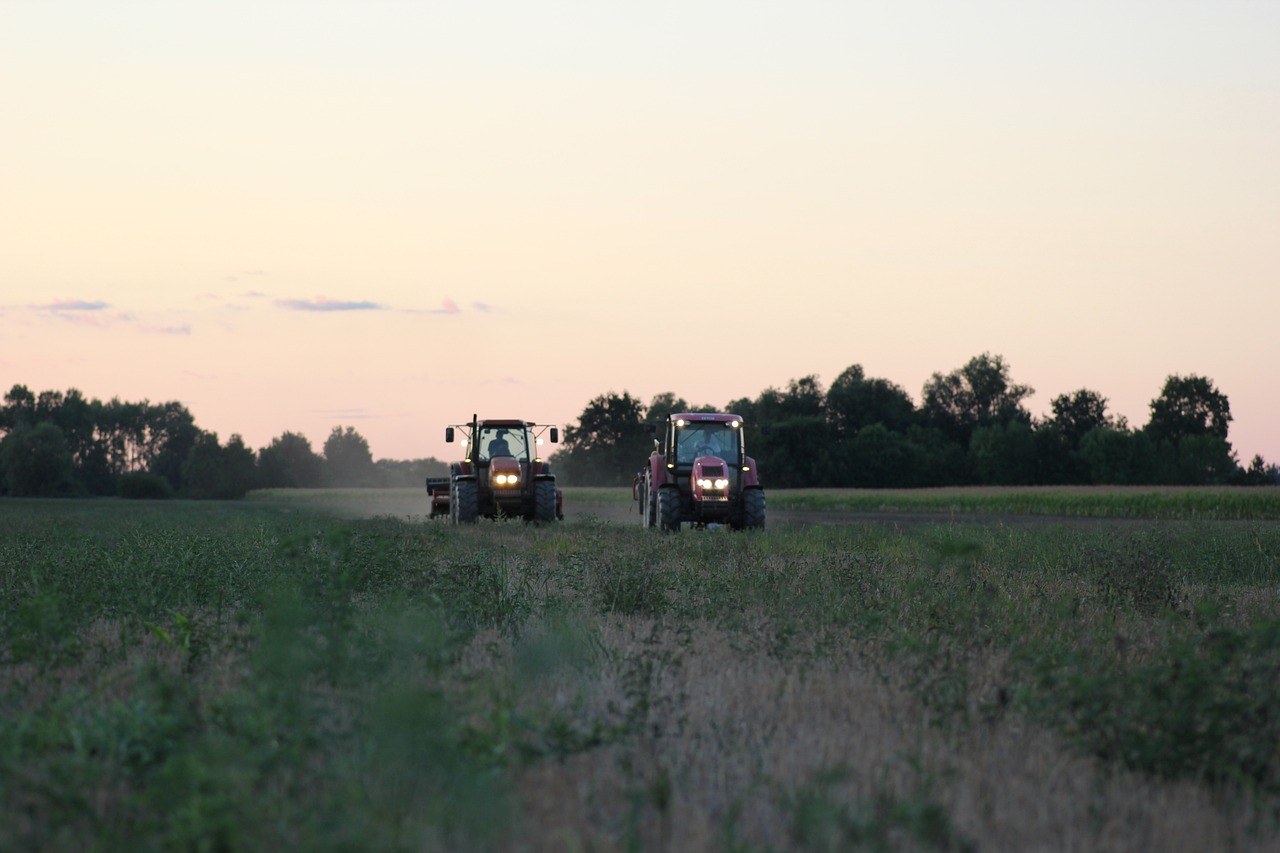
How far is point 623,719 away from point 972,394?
120 m

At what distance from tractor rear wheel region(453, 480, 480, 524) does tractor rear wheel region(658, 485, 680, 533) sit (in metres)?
5.05

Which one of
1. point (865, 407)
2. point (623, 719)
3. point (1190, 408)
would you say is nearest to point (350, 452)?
point (865, 407)

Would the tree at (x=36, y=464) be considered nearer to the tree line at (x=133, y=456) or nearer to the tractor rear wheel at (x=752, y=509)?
the tree line at (x=133, y=456)

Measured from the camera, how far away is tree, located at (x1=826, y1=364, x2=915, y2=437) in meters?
114

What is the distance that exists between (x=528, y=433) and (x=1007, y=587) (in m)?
17.4

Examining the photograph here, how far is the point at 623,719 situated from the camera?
5.75 metres

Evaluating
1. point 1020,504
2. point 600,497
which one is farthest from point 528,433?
point 600,497

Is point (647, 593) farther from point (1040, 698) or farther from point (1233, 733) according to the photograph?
point (1233, 733)

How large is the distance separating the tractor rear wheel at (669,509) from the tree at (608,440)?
280 feet

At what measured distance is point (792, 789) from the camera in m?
4.72

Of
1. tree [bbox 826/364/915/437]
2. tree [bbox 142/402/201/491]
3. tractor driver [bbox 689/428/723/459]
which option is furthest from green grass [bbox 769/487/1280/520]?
tree [bbox 142/402/201/491]

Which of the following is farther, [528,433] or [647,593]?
[528,433]

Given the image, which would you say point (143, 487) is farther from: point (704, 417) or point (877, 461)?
point (704, 417)

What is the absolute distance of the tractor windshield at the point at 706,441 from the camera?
2367cm
